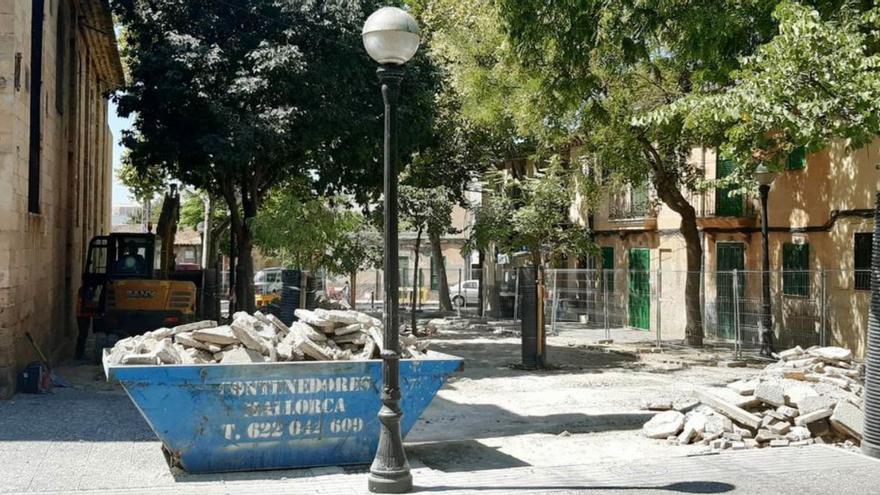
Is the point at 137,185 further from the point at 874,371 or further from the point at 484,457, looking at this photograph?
the point at 874,371

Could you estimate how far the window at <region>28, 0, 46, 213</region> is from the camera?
50.0 ft

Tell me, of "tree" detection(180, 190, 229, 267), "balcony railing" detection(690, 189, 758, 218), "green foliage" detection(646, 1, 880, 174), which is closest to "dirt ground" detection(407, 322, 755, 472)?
"green foliage" detection(646, 1, 880, 174)

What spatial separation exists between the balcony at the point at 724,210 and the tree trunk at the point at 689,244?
2.22 m

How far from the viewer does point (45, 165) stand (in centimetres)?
1622

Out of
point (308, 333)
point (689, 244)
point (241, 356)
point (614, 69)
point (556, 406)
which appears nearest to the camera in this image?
point (241, 356)

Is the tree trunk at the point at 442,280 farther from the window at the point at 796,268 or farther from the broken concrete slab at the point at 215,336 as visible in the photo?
the broken concrete slab at the point at 215,336

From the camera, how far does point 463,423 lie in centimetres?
1155

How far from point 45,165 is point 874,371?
46.0ft

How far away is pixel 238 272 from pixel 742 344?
11.9m

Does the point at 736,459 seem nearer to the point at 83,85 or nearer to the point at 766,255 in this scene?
the point at 766,255

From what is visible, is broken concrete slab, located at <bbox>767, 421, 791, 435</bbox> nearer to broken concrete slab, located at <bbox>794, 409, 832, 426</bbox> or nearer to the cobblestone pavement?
broken concrete slab, located at <bbox>794, 409, 832, 426</bbox>

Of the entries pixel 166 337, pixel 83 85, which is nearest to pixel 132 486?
pixel 166 337

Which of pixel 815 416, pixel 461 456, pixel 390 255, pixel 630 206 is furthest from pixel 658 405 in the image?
pixel 630 206

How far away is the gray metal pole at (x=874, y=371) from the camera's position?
9116 millimetres
